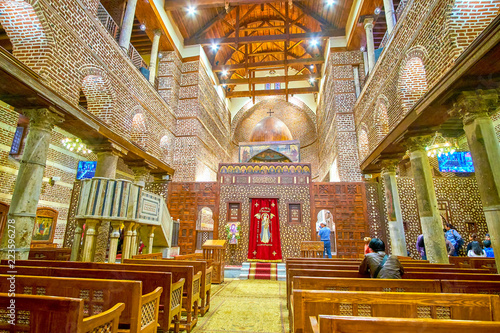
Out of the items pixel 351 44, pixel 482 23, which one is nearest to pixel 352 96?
pixel 351 44

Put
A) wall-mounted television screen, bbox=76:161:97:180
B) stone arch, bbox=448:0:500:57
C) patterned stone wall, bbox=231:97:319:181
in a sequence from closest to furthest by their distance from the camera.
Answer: stone arch, bbox=448:0:500:57, wall-mounted television screen, bbox=76:161:97:180, patterned stone wall, bbox=231:97:319:181

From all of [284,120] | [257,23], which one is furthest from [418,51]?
[284,120]

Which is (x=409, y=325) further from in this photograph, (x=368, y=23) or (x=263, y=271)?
(x=368, y=23)

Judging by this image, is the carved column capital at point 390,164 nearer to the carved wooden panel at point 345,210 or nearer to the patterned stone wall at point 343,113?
the carved wooden panel at point 345,210

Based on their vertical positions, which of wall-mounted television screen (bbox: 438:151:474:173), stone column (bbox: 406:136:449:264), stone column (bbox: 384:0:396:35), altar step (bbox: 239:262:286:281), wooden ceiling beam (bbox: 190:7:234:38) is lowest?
altar step (bbox: 239:262:286:281)

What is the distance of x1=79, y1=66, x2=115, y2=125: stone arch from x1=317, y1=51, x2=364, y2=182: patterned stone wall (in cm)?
923

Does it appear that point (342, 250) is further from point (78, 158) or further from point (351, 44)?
point (78, 158)

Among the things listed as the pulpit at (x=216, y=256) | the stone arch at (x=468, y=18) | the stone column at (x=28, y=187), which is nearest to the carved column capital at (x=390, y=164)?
the stone arch at (x=468, y=18)

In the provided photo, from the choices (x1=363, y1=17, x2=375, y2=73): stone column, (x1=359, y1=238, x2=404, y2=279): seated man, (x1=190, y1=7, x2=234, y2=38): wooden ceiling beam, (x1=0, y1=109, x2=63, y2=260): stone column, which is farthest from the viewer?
(x1=190, y1=7, x2=234, y2=38): wooden ceiling beam

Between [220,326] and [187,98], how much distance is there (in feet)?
38.7

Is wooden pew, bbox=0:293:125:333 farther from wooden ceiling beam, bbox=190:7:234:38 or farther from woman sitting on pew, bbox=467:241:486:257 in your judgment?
wooden ceiling beam, bbox=190:7:234:38

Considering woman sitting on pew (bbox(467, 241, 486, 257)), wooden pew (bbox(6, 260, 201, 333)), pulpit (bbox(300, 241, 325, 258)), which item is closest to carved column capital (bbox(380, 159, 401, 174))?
woman sitting on pew (bbox(467, 241, 486, 257))

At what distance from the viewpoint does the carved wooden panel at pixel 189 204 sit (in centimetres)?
1052

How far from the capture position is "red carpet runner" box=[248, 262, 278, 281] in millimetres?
7863
